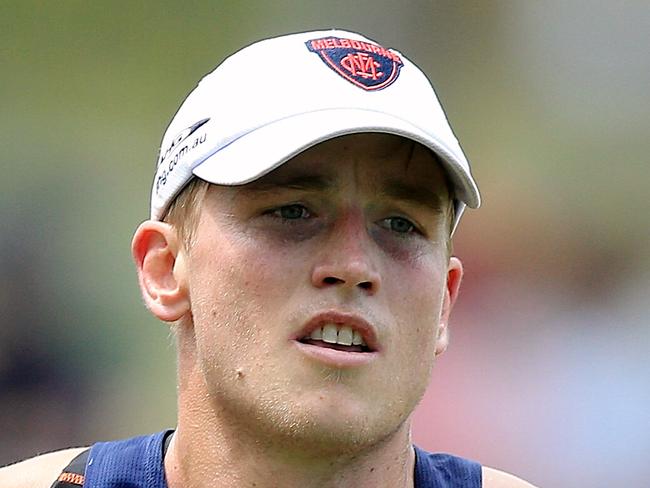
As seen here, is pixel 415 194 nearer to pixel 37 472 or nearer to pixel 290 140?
pixel 290 140

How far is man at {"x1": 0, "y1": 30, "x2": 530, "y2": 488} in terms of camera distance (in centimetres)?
96

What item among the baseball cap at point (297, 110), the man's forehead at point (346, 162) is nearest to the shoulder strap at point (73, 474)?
the baseball cap at point (297, 110)

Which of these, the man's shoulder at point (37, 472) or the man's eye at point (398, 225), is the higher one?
the man's eye at point (398, 225)

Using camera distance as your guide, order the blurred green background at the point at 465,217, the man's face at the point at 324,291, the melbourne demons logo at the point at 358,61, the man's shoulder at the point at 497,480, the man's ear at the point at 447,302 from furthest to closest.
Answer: the blurred green background at the point at 465,217
the man's shoulder at the point at 497,480
the man's ear at the point at 447,302
the melbourne demons logo at the point at 358,61
the man's face at the point at 324,291

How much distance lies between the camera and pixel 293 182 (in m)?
1.00

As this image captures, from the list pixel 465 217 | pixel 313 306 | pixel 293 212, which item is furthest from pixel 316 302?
pixel 465 217

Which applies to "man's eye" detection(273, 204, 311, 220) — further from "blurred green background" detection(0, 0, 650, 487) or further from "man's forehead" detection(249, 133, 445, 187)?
"blurred green background" detection(0, 0, 650, 487)

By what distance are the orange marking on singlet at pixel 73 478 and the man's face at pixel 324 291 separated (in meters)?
0.29

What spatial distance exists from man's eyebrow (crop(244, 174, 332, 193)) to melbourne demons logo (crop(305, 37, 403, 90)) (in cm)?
12

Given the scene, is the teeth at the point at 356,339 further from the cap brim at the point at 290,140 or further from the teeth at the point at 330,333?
the cap brim at the point at 290,140

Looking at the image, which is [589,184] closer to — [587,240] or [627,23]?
[587,240]

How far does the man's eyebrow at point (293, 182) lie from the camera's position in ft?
3.29

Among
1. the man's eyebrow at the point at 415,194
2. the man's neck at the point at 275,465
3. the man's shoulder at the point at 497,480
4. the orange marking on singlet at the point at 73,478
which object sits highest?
the man's eyebrow at the point at 415,194

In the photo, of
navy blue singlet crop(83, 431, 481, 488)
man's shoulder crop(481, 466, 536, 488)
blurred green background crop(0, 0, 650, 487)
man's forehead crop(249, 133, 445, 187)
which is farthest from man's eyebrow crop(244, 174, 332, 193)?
blurred green background crop(0, 0, 650, 487)
